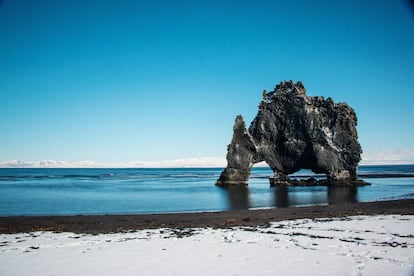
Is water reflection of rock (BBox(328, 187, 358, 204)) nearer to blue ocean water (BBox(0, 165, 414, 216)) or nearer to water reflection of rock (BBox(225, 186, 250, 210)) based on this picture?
blue ocean water (BBox(0, 165, 414, 216))

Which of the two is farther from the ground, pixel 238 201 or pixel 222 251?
pixel 222 251

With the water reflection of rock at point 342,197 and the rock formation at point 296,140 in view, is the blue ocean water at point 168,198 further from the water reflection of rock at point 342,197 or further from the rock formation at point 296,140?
the rock formation at point 296,140

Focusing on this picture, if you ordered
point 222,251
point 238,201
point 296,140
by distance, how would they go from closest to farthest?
point 222,251 < point 238,201 < point 296,140

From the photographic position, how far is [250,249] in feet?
39.2

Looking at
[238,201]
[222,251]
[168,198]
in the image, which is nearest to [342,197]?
[238,201]

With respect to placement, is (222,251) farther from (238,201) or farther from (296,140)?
(296,140)

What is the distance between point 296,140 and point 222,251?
2192 inches

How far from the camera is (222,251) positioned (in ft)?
38.5

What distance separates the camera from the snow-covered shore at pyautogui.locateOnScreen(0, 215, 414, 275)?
9.60 metres

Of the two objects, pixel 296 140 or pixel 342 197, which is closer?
pixel 342 197

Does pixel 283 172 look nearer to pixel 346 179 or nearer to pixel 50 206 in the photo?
pixel 346 179

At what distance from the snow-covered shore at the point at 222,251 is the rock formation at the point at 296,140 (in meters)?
47.4

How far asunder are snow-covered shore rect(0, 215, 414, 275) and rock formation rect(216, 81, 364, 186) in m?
47.4

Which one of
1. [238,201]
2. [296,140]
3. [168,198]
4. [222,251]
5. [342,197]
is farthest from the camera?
[296,140]
